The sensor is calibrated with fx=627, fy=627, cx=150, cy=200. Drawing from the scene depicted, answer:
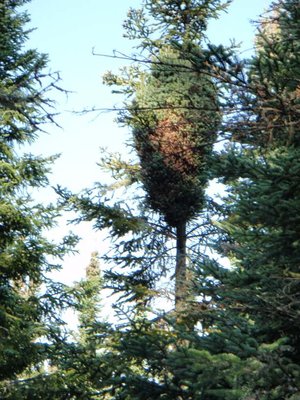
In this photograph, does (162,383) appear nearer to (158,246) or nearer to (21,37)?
(158,246)

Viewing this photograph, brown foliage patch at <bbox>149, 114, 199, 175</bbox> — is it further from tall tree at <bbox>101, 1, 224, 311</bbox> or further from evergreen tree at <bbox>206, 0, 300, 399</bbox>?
evergreen tree at <bbox>206, 0, 300, 399</bbox>

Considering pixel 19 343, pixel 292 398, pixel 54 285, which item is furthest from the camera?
pixel 54 285

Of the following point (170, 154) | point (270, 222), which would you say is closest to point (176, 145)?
point (170, 154)

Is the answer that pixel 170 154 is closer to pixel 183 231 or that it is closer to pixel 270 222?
pixel 183 231

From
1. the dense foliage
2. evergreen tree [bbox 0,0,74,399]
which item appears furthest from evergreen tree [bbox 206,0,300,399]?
evergreen tree [bbox 0,0,74,399]

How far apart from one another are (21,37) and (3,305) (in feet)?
18.8

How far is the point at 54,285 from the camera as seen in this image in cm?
1243

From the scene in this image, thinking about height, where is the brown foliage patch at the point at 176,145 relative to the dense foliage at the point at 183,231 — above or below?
above

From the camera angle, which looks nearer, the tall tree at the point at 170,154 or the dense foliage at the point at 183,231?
the dense foliage at the point at 183,231

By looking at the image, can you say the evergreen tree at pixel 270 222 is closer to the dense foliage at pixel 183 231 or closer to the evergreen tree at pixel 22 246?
the dense foliage at pixel 183 231

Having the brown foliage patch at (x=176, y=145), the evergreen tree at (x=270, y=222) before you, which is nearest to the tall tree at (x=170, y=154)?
the brown foliage patch at (x=176, y=145)

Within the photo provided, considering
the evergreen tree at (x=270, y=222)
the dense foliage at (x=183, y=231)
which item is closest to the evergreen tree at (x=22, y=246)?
the dense foliage at (x=183, y=231)

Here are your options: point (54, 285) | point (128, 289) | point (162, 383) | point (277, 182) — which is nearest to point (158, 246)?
point (128, 289)

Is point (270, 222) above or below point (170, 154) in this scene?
below
